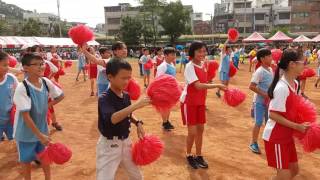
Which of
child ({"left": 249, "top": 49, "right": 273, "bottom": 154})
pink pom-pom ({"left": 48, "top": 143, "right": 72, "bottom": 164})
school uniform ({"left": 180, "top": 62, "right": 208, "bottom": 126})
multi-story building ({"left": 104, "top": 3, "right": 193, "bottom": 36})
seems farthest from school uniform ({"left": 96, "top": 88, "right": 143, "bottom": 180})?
multi-story building ({"left": 104, "top": 3, "right": 193, "bottom": 36})

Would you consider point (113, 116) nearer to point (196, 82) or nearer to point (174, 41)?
point (196, 82)

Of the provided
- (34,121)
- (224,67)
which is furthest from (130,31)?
(34,121)

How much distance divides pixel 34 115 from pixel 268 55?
3854mm

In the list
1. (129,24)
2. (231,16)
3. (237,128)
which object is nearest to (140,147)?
(237,128)

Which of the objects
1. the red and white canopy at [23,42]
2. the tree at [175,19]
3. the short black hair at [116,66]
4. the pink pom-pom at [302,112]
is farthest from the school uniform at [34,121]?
the tree at [175,19]

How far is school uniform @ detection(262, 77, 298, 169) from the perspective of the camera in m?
3.62

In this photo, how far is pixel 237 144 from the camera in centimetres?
714

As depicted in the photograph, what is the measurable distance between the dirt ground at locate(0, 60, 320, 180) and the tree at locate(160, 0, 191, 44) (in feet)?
170

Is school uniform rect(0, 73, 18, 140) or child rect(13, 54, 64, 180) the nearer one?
child rect(13, 54, 64, 180)

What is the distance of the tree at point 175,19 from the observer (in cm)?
6138

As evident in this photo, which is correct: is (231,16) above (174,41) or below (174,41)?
above

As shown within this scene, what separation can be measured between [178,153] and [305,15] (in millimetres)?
82887

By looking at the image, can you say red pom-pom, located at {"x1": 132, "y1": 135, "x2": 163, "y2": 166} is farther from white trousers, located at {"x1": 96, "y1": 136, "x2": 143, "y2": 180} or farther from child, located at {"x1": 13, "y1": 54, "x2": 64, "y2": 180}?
child, located at {"x1": 13, "y1": 54, "x2": 64, "y2": 180}

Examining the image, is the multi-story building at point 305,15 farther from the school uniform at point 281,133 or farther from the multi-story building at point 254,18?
the school uniform at point 281,133
